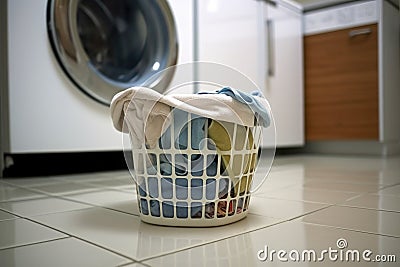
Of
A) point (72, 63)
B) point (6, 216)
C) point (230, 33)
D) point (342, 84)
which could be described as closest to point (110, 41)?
point (72, 63)

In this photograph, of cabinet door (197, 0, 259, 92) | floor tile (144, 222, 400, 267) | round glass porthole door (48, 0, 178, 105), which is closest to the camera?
floor tile (144, 222, 400, 267)

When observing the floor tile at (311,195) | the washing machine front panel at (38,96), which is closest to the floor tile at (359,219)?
the floor tile at (311,195)

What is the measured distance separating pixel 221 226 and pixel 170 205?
0.09 metres

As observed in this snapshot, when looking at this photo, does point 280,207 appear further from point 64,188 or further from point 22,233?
point 64,188

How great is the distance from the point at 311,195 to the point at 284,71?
143 centimetres

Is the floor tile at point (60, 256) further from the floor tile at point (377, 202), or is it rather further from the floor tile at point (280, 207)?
the floor tile at point (377, 202)

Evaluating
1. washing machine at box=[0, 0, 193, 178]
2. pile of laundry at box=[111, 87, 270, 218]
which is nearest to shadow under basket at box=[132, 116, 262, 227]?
pile of laundry at box=[111, 87, 270, 218]

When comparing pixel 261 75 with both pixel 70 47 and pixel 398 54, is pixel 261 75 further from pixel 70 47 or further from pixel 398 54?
pixel 70 47

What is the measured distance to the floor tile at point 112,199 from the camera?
2.59ft

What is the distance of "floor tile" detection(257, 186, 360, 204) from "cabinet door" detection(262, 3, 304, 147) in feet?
3.84

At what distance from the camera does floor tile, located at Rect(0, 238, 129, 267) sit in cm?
45

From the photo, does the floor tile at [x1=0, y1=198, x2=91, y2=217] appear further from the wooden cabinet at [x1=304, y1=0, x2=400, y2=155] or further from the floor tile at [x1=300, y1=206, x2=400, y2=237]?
the wooden cabinet at [x1=304, y1=0, x2=400, y2=155]

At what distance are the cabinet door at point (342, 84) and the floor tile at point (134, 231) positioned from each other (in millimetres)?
1677

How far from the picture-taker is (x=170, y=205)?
0.61 m
